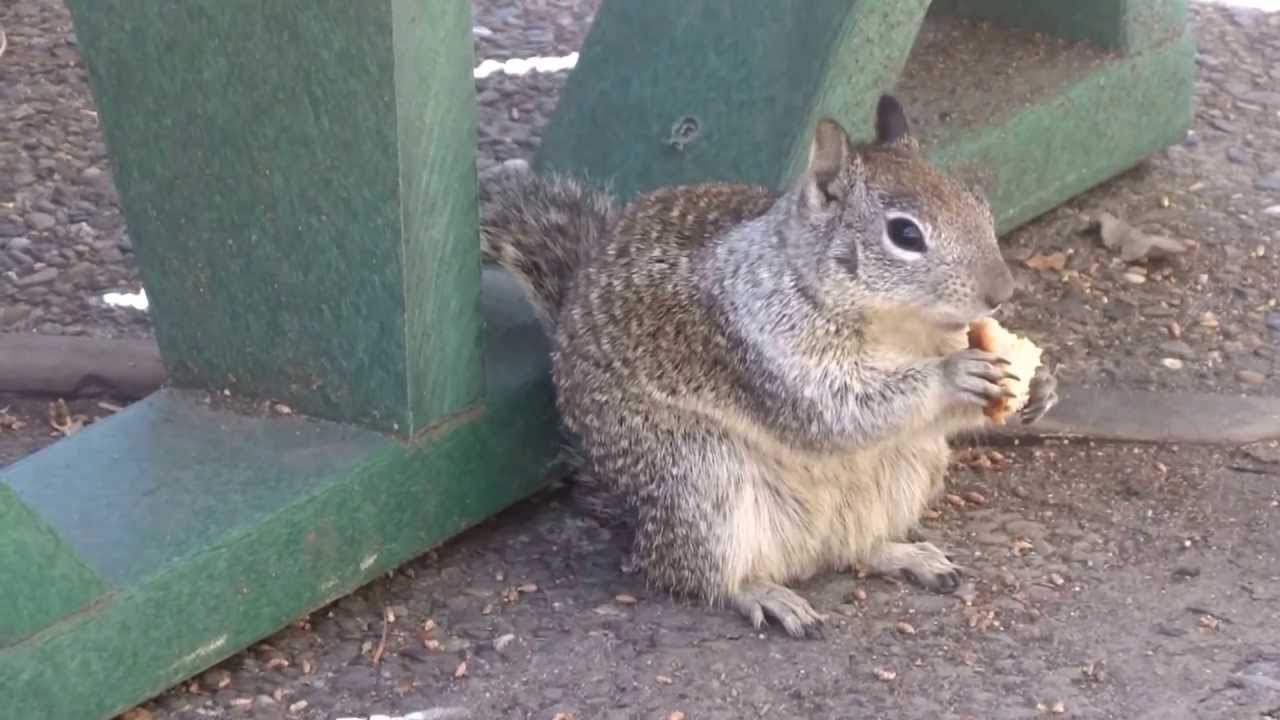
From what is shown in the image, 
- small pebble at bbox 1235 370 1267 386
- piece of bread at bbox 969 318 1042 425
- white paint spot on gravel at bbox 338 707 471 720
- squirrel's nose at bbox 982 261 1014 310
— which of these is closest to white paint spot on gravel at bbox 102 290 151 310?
white paint spot on gravel at bbox 338 707 471 720

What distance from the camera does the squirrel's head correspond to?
3.42 meters

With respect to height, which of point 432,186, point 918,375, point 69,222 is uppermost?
point 432,186

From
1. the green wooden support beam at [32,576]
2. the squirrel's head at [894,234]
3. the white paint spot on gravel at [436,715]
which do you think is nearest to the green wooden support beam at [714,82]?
the squirrel's head at [894,234]

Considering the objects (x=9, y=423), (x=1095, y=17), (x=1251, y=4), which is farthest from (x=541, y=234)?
(x=1251, y=4)

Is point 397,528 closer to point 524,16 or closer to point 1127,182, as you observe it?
point 1127,182

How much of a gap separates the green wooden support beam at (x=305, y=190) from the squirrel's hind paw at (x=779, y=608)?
0.70m

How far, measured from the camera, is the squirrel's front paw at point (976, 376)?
11.8 feet

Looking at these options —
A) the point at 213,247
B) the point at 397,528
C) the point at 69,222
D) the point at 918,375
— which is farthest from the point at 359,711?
the point at 69,222

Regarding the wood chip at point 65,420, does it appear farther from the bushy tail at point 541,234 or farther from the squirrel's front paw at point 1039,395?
the squirrel's front paw at point 1039,395

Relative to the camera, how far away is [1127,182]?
5.73m

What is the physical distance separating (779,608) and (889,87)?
1452mm

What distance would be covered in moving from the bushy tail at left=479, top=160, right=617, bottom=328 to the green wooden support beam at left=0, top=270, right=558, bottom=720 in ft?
0.52

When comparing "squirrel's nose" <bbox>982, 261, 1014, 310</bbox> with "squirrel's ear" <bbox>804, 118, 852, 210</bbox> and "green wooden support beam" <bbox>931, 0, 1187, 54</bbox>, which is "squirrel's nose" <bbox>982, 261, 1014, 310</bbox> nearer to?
"squirrel's ear" <bbox>804, 118, 852, 210</bbox>

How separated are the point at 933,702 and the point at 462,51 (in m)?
1.49
